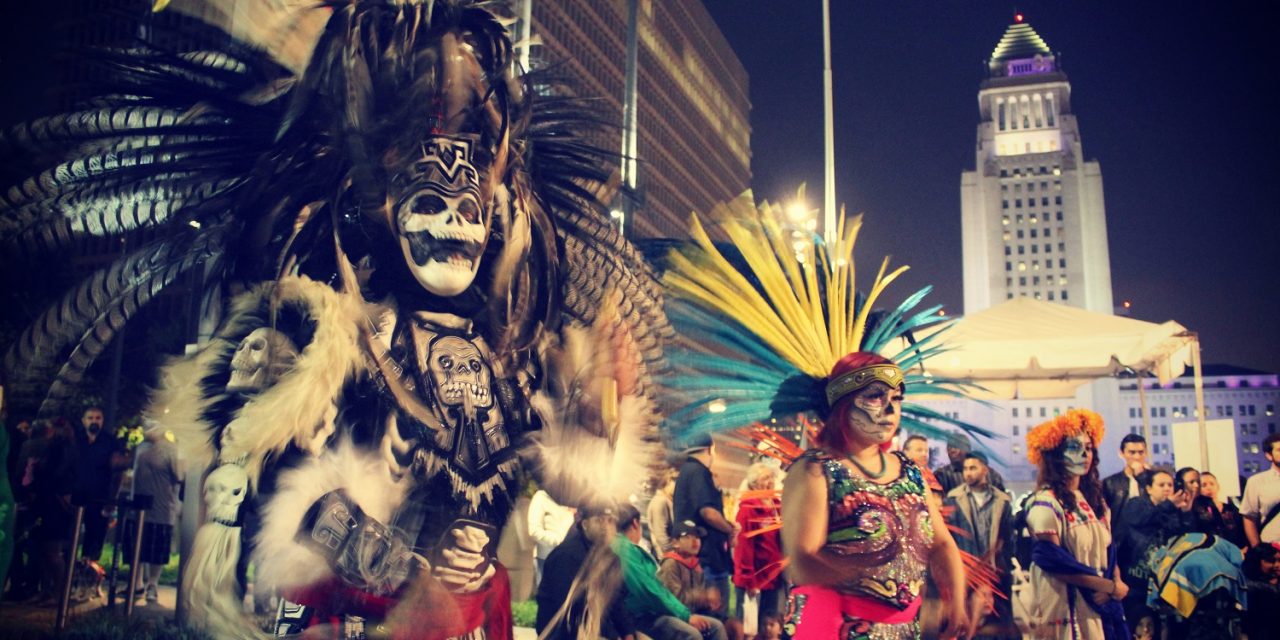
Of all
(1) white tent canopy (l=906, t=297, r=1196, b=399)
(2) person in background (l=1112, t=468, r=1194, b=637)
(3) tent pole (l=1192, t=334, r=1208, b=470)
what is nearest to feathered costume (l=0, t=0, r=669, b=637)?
(2) person in background (l=1112, t=468, r=1194, b=637)

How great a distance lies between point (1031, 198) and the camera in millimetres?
36344

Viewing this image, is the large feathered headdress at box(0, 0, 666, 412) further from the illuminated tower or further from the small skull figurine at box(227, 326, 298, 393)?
the illuminated tower

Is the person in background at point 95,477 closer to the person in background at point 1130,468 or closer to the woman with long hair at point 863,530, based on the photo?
the woman with long hair at point 863,530

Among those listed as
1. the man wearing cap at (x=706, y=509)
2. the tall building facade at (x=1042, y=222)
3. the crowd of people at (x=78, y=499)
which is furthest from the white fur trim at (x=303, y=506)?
the tall building facade at (x=1042, y=222)

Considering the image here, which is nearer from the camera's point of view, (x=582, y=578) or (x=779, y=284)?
(x=582, y=578)

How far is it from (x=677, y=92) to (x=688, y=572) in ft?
58.9

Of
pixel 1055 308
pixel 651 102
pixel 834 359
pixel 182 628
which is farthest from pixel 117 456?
pixel 651 102

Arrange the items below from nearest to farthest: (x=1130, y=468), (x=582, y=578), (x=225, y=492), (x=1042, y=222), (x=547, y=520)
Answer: (x=225, y=492)
(x=547, y=520)
(x=582, y=578)
(x=1130, y=468)
(x=1042, y=222)

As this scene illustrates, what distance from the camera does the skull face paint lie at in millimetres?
3666

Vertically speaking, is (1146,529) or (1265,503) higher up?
(1265,503)

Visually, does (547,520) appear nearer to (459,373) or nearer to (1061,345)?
(459,373)

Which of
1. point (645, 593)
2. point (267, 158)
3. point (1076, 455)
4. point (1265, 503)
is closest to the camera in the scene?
point (267, 158)

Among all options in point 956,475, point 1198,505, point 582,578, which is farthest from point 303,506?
point 1198,505

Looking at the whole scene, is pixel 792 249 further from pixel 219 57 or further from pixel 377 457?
pixel 219 57
